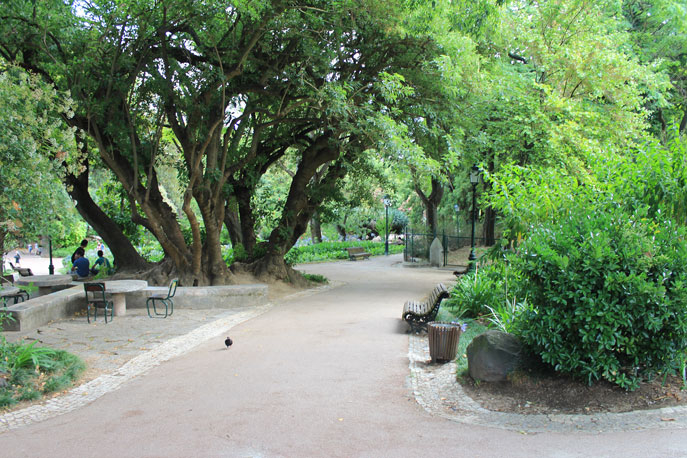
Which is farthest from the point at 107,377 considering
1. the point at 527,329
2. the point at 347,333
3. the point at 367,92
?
the point at 367,92

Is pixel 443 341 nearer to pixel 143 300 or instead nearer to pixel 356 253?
pixel 143 300

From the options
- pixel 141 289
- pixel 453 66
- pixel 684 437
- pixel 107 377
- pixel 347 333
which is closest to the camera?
pixel 684 437

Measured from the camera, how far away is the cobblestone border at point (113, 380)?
573 cm

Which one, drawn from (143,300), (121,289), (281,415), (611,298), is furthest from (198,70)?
(611,298)

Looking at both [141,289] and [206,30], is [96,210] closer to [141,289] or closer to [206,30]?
[141,289]

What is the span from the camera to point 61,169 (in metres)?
8.08

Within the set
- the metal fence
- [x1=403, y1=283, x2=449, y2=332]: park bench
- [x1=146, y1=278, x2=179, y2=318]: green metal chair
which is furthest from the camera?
the metal fence

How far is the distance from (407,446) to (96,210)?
14.1 metres

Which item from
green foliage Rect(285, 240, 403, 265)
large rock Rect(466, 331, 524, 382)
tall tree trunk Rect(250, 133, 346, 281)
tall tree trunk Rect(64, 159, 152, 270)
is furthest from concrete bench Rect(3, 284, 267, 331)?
green foliage Rect(285, 240, 403, 265)

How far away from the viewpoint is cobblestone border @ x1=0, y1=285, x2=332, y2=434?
5734 millimetres

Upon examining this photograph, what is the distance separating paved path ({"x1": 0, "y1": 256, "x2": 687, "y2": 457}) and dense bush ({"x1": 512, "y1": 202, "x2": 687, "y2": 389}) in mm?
957

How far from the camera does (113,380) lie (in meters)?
7.00

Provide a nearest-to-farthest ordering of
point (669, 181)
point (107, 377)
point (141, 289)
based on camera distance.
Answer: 1. point (669, 181)
2. point (107, 377)
3. point (141, 289)

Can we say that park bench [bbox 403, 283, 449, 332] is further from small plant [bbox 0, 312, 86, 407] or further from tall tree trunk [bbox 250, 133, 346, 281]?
tall tree trunk [bbox 250, 133, 346, 281]
